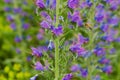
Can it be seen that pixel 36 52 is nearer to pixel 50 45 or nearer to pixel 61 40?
pixel 50 45

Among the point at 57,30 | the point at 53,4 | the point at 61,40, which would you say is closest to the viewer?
the point at 57,30

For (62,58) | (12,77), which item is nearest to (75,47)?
(62,58)

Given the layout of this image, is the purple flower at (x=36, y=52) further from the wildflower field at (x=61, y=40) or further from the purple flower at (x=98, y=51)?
the purple flower at (x=98, y=51)

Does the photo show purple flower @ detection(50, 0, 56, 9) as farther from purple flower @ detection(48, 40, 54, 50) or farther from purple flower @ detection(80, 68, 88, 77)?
purple flower @ detection(80, 68, 88, 77)

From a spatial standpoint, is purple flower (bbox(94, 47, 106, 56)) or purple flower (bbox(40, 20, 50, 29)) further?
purple flower (bbox(94, 47, 106, 56))

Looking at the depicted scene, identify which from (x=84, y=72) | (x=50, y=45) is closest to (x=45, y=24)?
(x=50, y=45)

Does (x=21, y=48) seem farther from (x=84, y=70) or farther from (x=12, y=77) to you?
(x=84, y=70)

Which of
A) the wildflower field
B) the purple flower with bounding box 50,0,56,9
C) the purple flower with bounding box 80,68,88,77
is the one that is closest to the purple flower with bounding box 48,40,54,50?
the wildflower field

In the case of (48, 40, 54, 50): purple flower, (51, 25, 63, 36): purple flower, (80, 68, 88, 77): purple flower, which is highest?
(80, 68, 88, 77): purple flower
